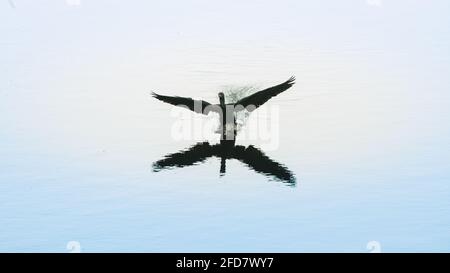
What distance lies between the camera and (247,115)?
845cm

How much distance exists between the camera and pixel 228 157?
7.79 m

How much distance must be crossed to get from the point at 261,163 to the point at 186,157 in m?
0.66

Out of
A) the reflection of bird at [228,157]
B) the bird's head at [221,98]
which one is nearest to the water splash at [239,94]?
the bird's head at [221,98]

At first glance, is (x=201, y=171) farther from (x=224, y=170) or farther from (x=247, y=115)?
(x=247, y=115)

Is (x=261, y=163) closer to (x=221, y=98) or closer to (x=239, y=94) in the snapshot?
(x=221, y=98)

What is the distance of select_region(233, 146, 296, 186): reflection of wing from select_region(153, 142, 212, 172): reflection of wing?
0.91 feet

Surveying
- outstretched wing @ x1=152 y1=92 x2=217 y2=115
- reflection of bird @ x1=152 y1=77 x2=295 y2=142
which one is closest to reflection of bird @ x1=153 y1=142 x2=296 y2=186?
reflection of bird @ x1=152 y1=77 x2=295 y2=142

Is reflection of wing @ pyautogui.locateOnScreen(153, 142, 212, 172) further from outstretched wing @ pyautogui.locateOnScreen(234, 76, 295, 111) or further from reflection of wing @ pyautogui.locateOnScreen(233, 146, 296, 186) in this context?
outstretched wing @ pyautogui.locateOnScreen(234, 76, 295, 111)

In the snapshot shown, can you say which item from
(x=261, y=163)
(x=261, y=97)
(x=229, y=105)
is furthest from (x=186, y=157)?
(x=261, y=97)

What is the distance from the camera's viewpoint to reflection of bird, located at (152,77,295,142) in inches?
322

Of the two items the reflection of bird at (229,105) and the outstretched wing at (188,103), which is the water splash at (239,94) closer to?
the reflection of bird at (229,105)

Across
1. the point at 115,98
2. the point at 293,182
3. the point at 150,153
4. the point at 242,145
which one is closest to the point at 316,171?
the point at 293,182

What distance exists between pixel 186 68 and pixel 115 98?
1.01 meters

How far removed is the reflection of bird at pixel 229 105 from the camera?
8188 millimetres
